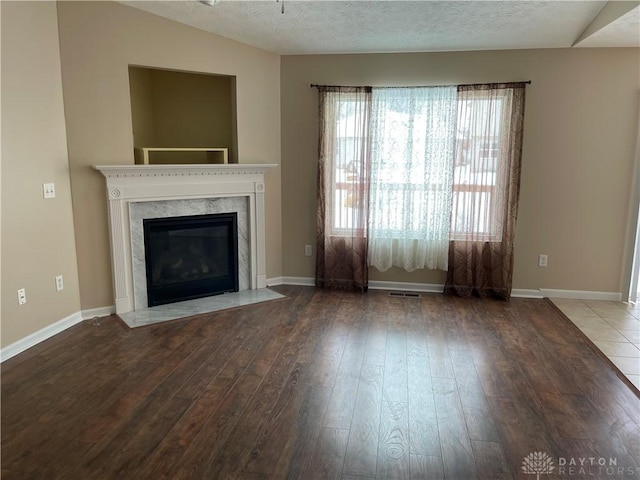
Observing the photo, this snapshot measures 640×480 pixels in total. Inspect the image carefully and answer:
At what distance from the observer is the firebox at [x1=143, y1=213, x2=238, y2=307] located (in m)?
4.35

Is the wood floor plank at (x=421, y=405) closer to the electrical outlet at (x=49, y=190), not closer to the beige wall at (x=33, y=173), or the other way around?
the beige wall at (x=33, y=173)

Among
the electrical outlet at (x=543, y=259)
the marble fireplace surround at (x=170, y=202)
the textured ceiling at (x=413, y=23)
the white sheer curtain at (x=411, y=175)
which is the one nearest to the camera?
the textured ceiling at (x=413, y=23)

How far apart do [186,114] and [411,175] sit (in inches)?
101

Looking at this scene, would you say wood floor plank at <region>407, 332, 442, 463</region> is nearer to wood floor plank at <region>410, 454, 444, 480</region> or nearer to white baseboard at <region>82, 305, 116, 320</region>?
wood floor plank at <region>410, 454, 444, 480</region>

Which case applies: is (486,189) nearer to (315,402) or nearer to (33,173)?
(315,402)

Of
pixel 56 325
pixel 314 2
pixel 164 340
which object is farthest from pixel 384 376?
pixel 314 2

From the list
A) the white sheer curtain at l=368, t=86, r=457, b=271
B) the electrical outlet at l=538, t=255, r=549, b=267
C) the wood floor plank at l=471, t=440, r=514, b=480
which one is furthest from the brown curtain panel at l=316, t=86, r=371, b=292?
the wood floor plank at l=471, t=440, r=514, b=480

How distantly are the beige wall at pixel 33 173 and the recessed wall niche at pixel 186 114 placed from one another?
1.32 m

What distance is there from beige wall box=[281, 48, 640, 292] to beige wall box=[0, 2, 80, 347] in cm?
225

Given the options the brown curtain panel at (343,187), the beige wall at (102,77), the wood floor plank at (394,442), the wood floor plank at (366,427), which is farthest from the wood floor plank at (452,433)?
the beige wall at (102,77)

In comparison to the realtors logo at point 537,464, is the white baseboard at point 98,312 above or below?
above

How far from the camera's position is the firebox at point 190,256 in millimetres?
4352

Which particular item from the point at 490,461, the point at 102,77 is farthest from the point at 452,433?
the point at 102,77

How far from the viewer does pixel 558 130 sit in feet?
14.8
